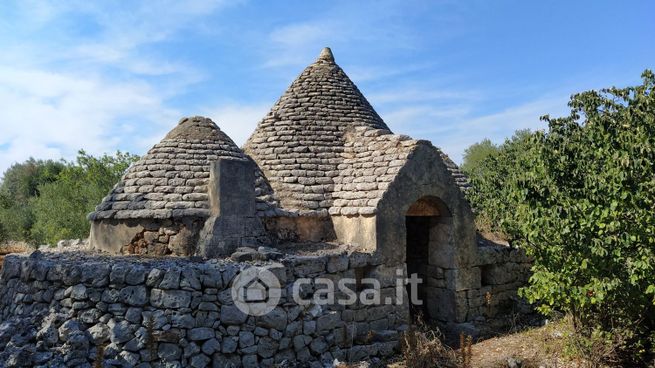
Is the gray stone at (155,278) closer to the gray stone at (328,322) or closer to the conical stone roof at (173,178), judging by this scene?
the conical stone roof at (173,178)

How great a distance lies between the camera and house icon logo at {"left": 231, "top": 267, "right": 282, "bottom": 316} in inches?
243

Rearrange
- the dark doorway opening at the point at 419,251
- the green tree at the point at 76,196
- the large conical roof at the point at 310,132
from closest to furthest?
the large conical roof at the point at 310,132 < the dark doorway opening at the point at 419,251 < the green tree at the point at 76,196

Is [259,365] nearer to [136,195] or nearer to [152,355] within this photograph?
[152,355]

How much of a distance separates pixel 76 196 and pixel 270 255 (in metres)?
16.1

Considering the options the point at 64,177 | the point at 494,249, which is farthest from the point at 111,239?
the point at 64,177

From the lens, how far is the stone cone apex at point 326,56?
37.6 ft

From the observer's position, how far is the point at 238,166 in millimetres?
7727

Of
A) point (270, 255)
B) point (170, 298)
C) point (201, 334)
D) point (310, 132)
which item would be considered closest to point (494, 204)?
point (310, 132)

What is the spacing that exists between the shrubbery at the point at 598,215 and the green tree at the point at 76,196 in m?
17.3

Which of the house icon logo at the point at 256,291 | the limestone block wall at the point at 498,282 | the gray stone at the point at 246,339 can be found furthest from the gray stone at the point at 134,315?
the limestone block wall at the point at 498,282

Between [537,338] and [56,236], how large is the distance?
17.5 m

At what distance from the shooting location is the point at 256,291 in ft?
20.5

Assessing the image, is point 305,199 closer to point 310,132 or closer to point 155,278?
point 310,132

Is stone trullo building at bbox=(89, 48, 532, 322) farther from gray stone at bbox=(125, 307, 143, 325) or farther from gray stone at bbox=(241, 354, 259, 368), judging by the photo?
gray stone at bbox=(241, 354, 259, 368)
